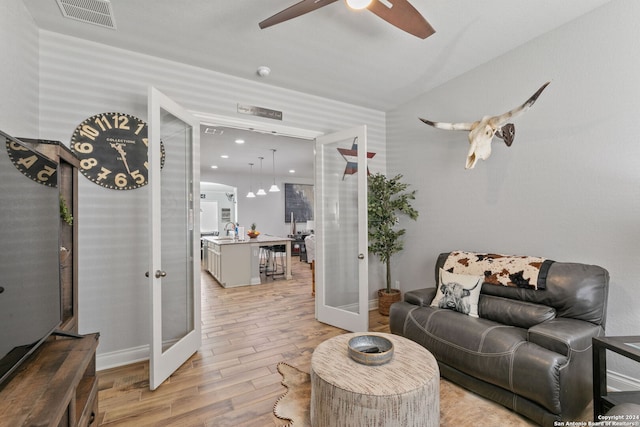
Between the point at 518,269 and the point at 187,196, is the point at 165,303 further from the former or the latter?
the point at 518,269

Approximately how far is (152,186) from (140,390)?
1.59 m

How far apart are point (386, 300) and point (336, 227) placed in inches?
48.2

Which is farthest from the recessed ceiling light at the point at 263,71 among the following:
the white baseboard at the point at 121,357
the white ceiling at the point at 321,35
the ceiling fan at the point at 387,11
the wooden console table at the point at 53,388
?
the white baseboard at the point at 121,357

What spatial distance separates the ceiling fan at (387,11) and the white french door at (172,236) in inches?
50.2

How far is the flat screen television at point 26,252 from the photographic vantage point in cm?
106

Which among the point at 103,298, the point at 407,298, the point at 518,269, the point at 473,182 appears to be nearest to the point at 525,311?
the point at 518,269

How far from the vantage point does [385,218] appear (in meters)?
3.97

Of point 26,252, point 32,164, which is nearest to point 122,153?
point 32,164

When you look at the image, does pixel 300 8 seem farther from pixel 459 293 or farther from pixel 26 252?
pixel 459 293

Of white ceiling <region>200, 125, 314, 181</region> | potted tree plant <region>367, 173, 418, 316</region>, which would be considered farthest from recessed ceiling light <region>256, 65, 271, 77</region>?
potted tree plant <region>367, 173, 418, 316</region>

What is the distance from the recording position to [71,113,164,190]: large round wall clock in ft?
8.44

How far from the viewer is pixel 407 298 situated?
2.93 m

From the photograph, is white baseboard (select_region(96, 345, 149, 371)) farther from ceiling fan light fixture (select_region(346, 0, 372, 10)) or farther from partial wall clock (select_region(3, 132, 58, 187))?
ceiling fan light fixture (select_region(346, 0, 372, 10))

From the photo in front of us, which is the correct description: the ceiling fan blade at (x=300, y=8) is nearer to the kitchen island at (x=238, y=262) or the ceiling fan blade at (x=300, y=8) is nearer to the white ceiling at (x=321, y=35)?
the white ceiling at (x=321, y=35)
